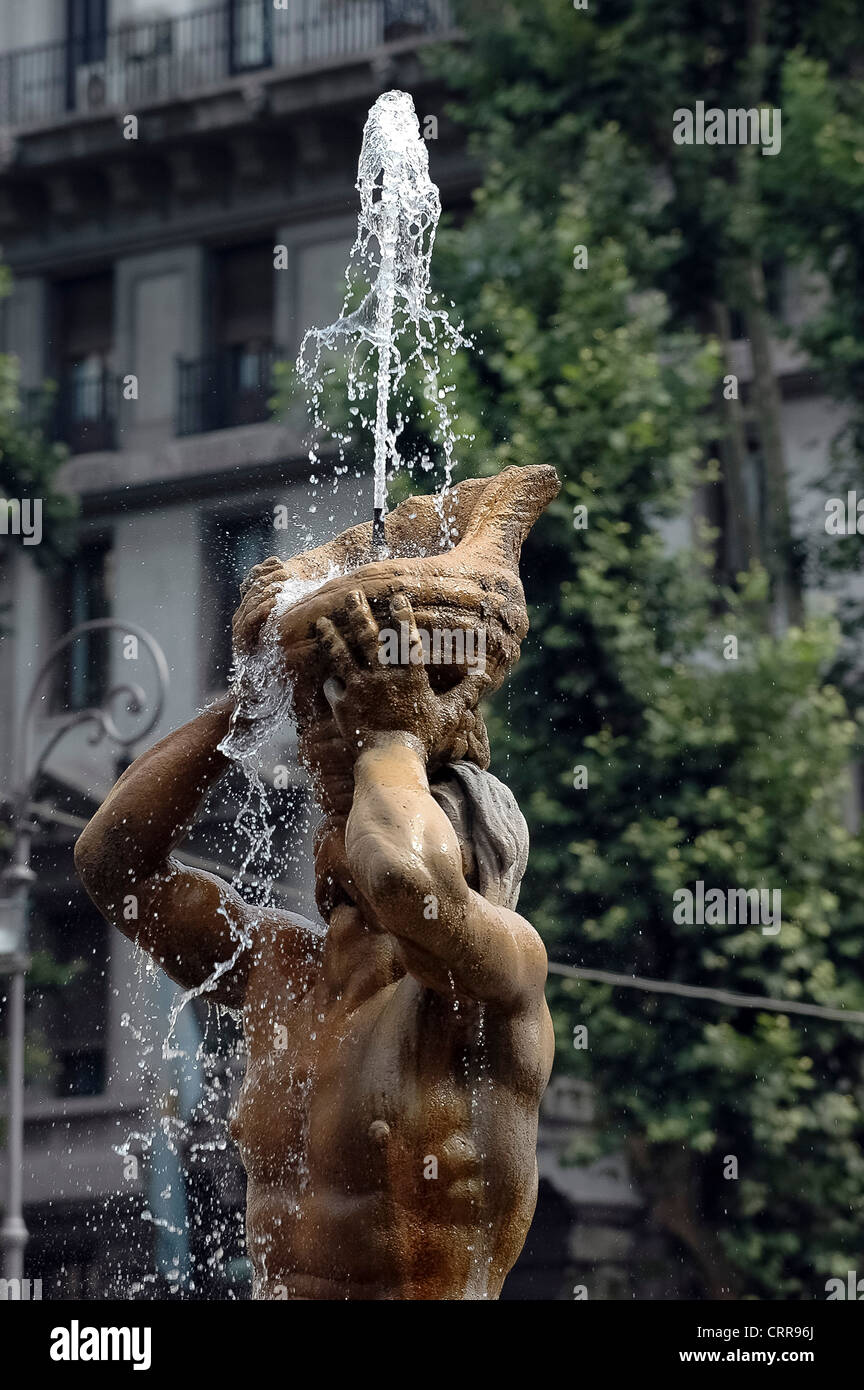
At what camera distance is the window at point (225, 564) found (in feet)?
31.4

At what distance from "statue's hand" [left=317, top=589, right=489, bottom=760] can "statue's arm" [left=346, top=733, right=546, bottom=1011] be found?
0.34 ft

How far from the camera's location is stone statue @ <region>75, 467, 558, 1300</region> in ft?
13.3

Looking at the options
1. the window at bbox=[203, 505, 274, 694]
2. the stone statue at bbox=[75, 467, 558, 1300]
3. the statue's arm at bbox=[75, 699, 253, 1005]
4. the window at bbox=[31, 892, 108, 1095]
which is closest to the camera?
the stone statue at bbox=[75, 467, 558, 1300]

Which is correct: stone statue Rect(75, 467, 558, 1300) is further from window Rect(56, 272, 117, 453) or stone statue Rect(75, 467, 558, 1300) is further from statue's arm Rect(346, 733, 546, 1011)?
window Rect(56, 272, 117, 453)

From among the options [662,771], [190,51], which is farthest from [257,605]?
[190,51]

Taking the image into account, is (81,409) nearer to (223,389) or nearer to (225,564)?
(223,389)

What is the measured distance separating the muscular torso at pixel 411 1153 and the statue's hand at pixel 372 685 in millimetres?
490

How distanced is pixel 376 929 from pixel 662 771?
28.4 ft

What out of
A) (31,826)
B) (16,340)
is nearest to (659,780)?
(31,826)

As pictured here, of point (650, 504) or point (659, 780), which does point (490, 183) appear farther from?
point (659, 780)

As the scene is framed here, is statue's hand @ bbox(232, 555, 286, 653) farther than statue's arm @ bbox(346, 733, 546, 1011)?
Yes

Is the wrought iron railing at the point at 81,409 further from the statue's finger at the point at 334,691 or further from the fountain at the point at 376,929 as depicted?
the statue's finger at the point at 334,691

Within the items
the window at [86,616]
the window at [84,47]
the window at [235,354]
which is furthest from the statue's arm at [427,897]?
the window at [84,47]

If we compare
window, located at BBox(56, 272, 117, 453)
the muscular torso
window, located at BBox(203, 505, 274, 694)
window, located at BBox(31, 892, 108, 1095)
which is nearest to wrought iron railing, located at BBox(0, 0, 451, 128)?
window, located at BBox(56, 272, 117, 453)
